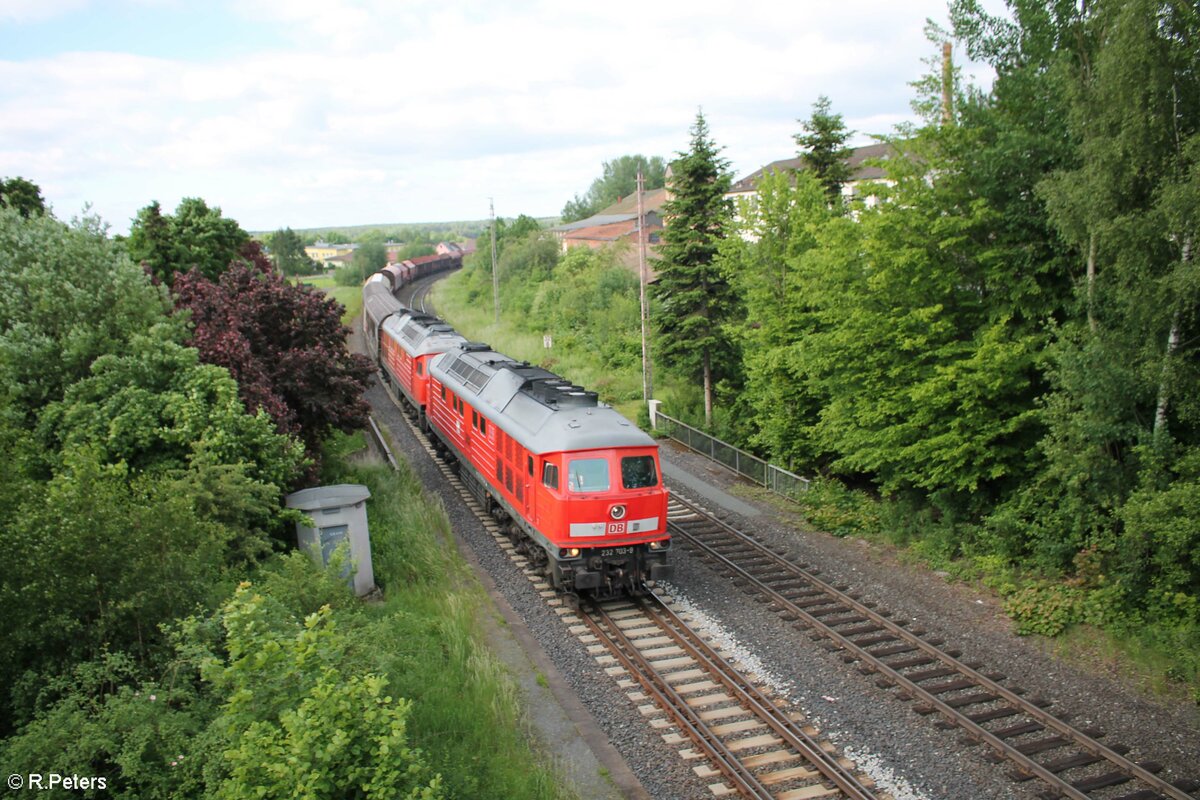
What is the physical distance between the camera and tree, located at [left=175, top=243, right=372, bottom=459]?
15500 millimetres

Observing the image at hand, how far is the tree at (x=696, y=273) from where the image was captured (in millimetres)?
24719

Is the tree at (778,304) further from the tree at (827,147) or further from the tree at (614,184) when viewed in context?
the tree at (614,184)

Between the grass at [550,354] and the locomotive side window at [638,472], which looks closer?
the locomotive side window at [638,472]

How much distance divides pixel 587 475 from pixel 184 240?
21.5 metres

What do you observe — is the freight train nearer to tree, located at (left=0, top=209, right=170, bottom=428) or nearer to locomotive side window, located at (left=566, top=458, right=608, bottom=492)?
locomotive side window, located at (left=566, top=458, right=608, bottom=492)

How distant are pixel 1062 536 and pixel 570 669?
9082 mm

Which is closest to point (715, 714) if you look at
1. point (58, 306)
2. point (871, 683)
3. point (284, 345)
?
point (871, 683)

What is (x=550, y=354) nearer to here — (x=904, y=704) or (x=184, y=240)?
(x=184, y=240)

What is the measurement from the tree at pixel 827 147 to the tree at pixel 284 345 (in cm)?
1728

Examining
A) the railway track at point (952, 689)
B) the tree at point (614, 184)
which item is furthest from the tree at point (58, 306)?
the tree at point (614, 184)

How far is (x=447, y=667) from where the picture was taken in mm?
A: 11617

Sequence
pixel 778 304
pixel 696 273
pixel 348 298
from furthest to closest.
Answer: pixel 348 298 < pixel 696 273 < pixel 778 304

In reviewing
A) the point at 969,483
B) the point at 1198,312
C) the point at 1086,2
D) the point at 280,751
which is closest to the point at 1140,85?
the point at 1086,2

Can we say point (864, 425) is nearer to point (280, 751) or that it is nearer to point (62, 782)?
point (280, 751)
